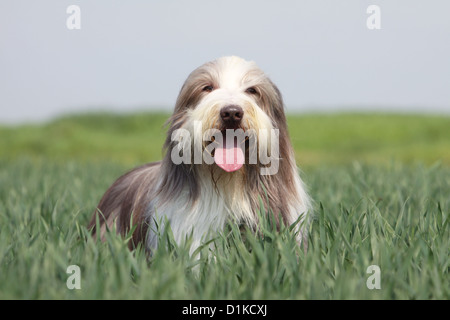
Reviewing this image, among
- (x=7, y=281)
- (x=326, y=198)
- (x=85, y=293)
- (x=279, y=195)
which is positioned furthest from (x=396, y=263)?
(x=326, y=198)

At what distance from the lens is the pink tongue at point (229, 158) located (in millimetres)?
3533

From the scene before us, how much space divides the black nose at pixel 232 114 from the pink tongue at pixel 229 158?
0.20m

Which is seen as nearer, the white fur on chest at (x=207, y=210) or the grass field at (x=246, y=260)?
the grass field at (x=246, y=260)

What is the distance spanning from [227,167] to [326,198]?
2.34 meters

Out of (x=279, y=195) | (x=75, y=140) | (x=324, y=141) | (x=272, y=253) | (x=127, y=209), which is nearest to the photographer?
(x=272, y=253)

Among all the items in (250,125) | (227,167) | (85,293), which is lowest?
(85,293)

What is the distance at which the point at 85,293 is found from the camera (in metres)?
2.78

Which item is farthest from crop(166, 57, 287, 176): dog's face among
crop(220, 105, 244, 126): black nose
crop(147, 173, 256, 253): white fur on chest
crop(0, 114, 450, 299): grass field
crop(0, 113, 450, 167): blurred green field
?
crop(0, 113, 450, 167): blurred green field

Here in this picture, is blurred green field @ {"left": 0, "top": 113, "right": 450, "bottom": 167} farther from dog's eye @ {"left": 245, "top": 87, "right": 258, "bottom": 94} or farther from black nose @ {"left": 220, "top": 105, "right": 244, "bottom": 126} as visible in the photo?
black nose @ {"left": 220, "top": 105, "right": 244, "bottom": 126}

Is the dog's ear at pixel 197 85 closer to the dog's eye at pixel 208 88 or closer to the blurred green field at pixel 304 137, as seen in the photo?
the dog's eye at pixel 208 88

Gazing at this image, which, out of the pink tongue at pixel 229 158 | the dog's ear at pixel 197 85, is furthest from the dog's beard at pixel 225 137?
the dog's ear at pixel 197 85

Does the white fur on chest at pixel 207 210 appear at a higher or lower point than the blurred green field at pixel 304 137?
higher
